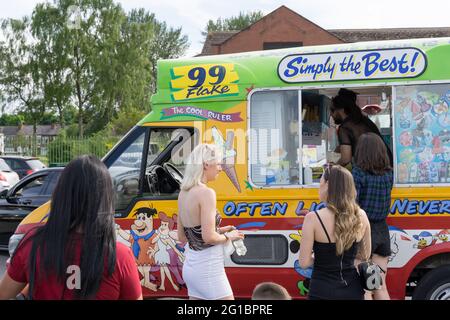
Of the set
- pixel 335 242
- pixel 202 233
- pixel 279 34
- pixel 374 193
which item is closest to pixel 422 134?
pixel 374 193

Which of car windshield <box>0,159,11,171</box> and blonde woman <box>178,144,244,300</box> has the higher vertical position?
car windshield <box>0,159,11,171</box>

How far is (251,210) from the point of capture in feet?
18.6

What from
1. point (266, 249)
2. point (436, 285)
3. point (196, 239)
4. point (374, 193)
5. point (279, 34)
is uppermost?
point (279, 34)

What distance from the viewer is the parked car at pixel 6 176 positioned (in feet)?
55.7

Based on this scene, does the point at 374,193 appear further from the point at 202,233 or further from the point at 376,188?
the point at 202,233

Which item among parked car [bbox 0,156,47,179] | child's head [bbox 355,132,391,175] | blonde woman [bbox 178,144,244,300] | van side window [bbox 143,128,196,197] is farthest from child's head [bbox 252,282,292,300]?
parked car [bbox 0,156,47,179]

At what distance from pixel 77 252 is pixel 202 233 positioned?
5.90 ft

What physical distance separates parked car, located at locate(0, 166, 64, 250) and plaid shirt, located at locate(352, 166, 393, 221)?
6553mm

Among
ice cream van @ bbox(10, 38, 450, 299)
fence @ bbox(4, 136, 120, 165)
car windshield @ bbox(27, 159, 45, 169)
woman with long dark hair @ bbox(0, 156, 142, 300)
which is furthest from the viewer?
fence @ bbox(4, 136, 120, 165)

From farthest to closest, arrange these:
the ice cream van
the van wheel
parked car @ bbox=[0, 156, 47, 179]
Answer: parked car @ bbox=[0, 156, 47, 179] < the ice cream van < the van wheel

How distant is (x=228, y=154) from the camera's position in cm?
580

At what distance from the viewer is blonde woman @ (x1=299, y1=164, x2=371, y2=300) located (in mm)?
3885

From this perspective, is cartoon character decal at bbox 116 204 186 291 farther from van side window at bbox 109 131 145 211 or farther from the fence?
the fence
